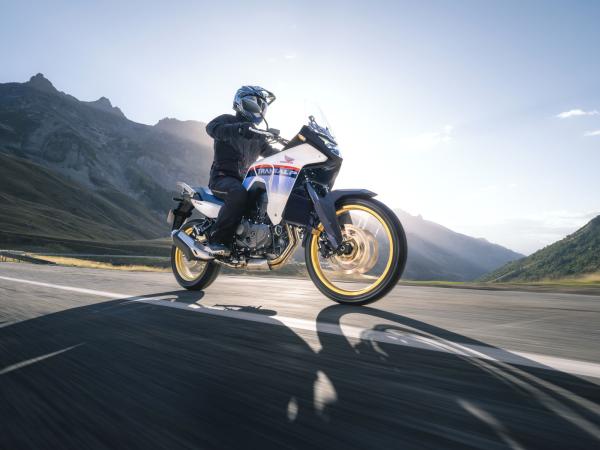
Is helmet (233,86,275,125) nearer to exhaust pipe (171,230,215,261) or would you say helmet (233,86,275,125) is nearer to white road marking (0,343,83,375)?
exhaust pipe (171,230,215,261)

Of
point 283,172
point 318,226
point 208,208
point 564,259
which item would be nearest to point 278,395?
point 318,226

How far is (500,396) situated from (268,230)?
3.43 meters

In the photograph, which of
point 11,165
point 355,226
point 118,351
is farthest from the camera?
point 11,165

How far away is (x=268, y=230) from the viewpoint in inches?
182

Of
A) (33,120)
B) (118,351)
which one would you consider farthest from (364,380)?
(33,120)

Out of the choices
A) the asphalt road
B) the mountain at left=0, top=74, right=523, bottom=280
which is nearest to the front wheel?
the asphalt road

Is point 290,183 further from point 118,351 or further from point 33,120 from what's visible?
point 33,120

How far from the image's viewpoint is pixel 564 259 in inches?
2007

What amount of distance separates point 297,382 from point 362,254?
250 cm

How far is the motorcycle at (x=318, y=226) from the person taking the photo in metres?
3.94

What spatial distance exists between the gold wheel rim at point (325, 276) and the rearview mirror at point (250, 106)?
6.19 ft

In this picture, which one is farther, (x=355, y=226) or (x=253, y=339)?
(x=355, y=226)

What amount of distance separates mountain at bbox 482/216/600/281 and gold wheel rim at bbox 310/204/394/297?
44810mm

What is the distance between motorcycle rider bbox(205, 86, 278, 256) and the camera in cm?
481
